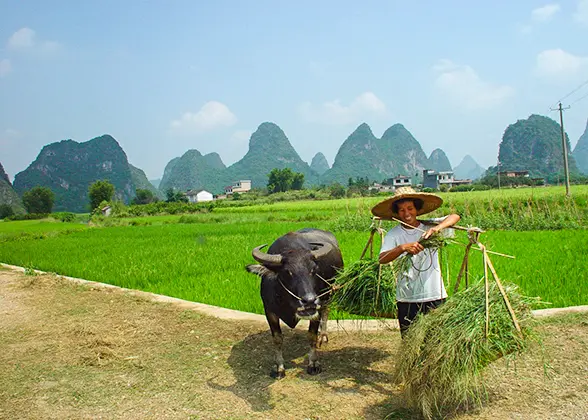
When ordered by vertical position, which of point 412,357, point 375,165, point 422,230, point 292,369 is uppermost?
point 375,165

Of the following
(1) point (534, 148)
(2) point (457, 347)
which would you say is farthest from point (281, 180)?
(2) point (457, 347)

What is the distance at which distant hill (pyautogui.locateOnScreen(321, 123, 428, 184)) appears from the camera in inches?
5989

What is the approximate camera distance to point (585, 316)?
4906mm

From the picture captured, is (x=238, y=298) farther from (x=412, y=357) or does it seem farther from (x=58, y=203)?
(x=58, y=203)

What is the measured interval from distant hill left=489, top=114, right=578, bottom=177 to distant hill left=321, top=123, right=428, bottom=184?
4985 cm

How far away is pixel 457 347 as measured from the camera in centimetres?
292

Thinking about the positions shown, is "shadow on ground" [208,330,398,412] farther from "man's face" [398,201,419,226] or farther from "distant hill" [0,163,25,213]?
"distant hill" [0,163,25,213]

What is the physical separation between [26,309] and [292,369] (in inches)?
206

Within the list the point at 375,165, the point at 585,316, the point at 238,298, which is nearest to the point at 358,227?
the point at 238,298

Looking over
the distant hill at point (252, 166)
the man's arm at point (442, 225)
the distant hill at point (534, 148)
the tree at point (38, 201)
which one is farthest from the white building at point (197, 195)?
the man's arm at point (442, 225)

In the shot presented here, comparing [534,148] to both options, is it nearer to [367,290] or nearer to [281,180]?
[281,180]

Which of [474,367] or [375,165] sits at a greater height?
[375,165]

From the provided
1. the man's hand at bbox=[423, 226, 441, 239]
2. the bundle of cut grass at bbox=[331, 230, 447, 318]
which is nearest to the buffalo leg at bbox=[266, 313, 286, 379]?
the bundle of cut grass at bbox=[331, 230, 447, 318]

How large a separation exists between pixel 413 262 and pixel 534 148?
107m
